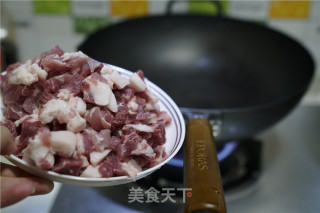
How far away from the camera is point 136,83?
2.31 feet

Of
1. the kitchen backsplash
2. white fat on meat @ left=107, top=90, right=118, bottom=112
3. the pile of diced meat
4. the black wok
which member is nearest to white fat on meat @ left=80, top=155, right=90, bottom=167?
the pile of diced meat

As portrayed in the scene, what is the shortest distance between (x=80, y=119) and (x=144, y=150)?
0.43 feet

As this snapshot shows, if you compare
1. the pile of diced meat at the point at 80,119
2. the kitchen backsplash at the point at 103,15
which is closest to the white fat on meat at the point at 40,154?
the pile of diced meat at the point at 80,119

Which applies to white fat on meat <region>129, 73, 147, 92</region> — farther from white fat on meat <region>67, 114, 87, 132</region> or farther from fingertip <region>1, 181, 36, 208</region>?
fingertip <region>1, 181, 36, 208</region>

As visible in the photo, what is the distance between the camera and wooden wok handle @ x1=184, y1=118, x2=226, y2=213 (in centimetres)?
52

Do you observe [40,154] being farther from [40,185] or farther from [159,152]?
[159,152]

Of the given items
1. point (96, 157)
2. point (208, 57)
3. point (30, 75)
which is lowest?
point (208, 57)

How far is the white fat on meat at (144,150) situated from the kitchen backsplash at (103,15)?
38.2 inches

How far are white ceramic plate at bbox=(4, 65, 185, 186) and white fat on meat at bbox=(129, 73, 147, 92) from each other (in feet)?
0.28

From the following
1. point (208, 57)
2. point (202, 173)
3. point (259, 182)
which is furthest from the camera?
point (208, 57)

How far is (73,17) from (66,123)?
1.04 m

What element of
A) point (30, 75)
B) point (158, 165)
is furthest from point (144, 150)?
point (30, 75)

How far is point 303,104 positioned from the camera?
1.52 meters

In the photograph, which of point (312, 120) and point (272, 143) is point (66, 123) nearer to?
point (272, 143)
